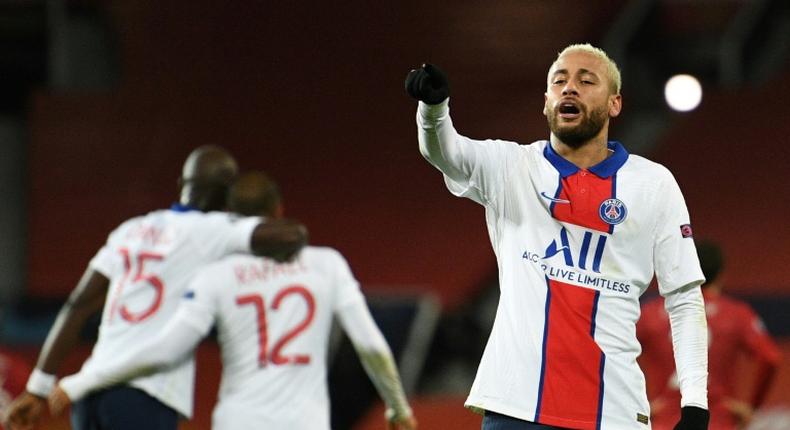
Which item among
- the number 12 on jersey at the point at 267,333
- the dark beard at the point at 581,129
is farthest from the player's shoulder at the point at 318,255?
the dark beard at the point at 581,129

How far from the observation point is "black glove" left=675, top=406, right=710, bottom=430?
3361 millimetres

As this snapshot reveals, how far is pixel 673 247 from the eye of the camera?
347cm

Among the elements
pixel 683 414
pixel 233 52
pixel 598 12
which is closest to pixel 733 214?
pixel 598 12

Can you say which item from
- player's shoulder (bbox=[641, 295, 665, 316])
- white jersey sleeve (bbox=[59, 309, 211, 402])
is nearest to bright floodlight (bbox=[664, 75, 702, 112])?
player's shoulder (bbox=[641, 295, 665, 316])

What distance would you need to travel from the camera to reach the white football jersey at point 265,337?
4.95 metres

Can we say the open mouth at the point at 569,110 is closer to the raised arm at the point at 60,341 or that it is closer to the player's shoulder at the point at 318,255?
the player's shoulder at the point at 318,255

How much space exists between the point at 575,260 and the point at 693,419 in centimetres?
50

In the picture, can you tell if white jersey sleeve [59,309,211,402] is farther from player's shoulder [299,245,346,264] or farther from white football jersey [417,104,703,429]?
white football jersey [417,104,703,429]

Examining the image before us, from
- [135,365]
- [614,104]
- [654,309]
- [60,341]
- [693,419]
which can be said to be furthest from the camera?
[654,309]

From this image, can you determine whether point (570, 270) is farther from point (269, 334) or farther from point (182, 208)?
point (182, 208)

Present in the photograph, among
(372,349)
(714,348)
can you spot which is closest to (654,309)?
(714,348)

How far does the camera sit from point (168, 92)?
1179cm

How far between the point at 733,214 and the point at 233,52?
463cm

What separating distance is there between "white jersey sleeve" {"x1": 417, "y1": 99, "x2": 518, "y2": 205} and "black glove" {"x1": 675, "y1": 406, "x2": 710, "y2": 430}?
75 cm
